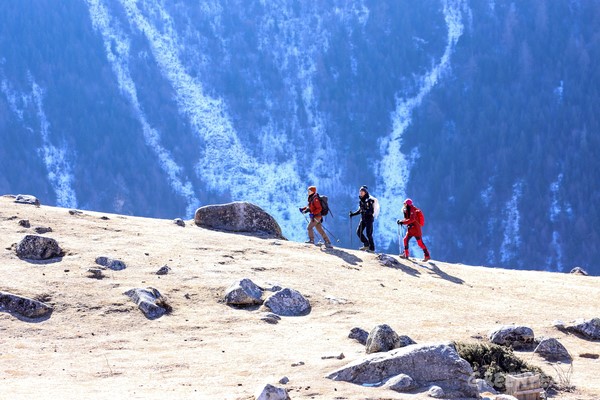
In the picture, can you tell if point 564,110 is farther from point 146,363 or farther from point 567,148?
point 146,363

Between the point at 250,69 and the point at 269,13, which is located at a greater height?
the point at 269,13

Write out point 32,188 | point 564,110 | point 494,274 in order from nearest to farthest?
1. point 494,274
2. point 32,188
3. point 564,110

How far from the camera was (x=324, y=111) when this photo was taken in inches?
2758

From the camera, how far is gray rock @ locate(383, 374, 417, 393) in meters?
8.88

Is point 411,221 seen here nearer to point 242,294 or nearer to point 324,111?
point 242,294

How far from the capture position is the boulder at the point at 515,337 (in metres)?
12.3

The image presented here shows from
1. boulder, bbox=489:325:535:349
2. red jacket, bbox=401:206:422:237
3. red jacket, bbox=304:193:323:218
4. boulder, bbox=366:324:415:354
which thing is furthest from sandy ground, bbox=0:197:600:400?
red jacket, bbox=304:193:323:218

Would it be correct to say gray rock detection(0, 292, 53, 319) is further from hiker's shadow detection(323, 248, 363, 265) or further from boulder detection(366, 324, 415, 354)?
hiker's shadow detection(323, 248, 363, 265)

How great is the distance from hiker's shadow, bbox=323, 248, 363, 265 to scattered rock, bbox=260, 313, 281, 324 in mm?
4999

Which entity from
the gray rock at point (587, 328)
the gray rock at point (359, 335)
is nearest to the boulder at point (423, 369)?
the gray rock at point (359, 335)

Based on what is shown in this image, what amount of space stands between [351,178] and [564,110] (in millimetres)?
16431

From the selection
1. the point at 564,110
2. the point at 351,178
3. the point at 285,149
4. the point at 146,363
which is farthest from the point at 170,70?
the point at 146,363

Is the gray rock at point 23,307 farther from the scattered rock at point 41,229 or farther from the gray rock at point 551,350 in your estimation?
the gray rock at point 551,350

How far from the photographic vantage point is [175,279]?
1518cm
